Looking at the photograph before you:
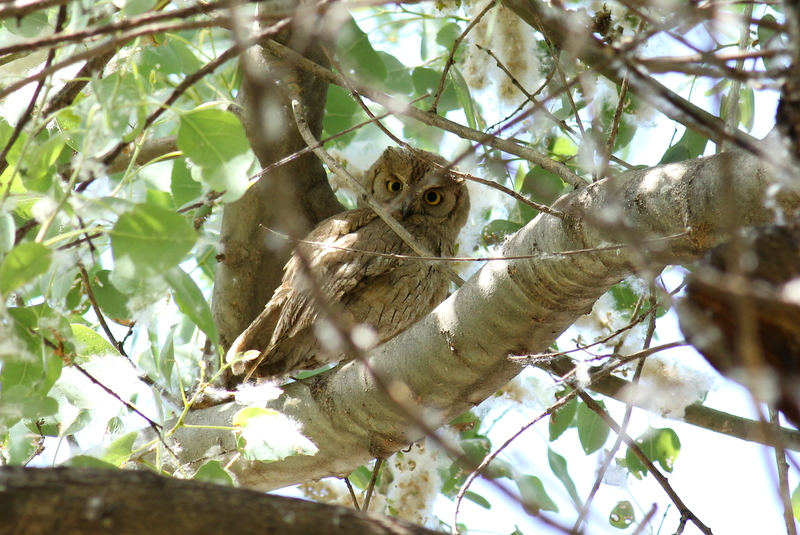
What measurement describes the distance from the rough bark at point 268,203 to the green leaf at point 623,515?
1.47 metres

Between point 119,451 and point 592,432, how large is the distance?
1695 mm

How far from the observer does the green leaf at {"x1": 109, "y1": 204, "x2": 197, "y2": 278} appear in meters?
0.83

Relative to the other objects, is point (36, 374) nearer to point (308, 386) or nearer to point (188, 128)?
point (188, 128)

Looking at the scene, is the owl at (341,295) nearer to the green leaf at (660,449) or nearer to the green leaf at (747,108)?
the green leaf at (660,449)

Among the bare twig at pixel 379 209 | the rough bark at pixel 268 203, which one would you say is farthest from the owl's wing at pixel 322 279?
the bare twig at pixel 379 209

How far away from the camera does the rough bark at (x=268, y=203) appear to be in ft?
7.57

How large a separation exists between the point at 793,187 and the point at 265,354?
5.46 feet

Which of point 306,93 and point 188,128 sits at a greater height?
point 306,93

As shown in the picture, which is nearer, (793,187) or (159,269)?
(159,269)

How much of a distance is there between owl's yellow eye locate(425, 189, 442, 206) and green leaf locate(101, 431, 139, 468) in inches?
71.6

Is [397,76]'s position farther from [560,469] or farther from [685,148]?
[560,469]

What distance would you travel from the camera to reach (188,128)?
94 cm

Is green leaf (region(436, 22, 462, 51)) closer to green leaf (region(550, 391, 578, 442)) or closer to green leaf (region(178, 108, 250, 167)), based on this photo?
green leaf (region(550, 391, 578, 442))

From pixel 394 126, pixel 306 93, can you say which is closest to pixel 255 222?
pixel 306 93
